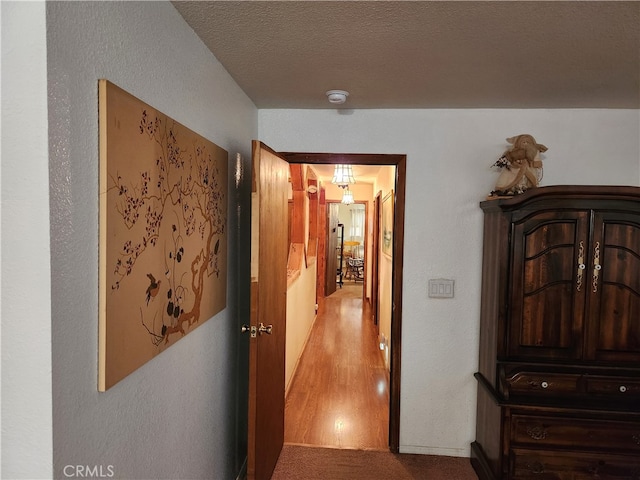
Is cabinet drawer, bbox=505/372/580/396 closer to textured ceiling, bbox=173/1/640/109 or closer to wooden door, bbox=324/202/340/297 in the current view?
textured ceiling, bbox=173/1/640/109

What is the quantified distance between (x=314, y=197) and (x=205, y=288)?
4373mm

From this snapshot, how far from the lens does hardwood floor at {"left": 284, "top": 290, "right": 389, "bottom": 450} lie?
2.86m

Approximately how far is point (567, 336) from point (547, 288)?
279 mm

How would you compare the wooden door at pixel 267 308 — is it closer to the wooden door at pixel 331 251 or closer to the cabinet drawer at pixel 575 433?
the cabinet drawer at pixel 575 433

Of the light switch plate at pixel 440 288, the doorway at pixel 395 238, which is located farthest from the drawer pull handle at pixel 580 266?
the doorway at pixel 395 238

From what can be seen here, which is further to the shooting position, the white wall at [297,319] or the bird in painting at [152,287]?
the white wall at [297,319]

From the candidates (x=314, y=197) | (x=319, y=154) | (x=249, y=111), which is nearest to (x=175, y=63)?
(x=249, y=111)

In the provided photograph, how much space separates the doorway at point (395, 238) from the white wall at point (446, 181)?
0.04 metres

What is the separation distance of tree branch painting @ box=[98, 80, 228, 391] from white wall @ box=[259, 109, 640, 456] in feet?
3.89

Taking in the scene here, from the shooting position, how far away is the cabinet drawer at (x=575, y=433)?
211cm

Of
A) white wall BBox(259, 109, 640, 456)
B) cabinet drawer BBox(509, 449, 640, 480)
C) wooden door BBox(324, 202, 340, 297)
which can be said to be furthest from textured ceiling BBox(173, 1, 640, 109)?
wooden door BBox(324, 202, 340, 297)

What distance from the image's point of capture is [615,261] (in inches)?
84.4

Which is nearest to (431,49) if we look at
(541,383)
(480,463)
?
(541,383)

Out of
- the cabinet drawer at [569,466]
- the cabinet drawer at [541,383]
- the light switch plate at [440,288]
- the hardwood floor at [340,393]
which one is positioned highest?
the light switch plate at [440,288]
